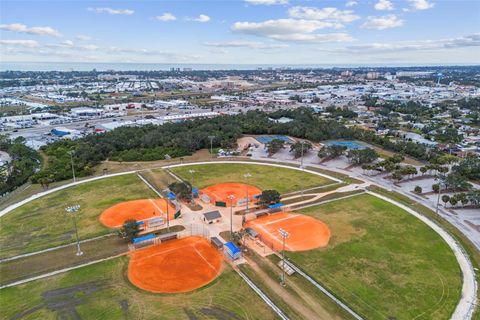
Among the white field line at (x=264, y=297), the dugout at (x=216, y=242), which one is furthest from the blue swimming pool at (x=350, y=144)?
the white field line at (x=264, y=297)

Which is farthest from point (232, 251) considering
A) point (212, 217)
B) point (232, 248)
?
point (212, 217)

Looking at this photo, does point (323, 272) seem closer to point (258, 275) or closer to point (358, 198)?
point (258, 275)

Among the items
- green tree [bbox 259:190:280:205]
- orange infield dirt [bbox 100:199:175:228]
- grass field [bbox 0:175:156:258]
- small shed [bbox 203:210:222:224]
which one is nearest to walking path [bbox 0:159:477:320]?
grass field [bbox 0:175:156:258]

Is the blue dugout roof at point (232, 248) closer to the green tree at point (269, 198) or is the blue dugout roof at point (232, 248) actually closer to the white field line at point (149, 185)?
the green tree at point (269, 198)

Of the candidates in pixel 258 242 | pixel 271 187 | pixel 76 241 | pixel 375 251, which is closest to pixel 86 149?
pixel 76 241

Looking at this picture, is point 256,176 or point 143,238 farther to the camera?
point 256,176

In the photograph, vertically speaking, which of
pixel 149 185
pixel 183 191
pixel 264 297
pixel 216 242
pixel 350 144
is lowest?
pixel 264 297

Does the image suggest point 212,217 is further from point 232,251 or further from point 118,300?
point 118,300
